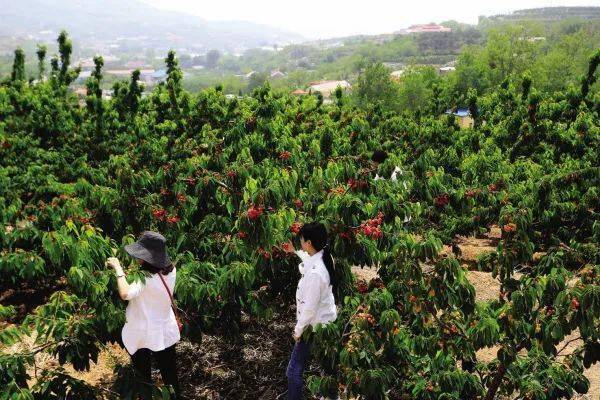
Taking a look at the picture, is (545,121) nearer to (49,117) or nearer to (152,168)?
(152,168)

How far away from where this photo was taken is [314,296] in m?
4.39

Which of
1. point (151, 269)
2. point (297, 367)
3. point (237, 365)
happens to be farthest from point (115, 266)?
point (237, 365)

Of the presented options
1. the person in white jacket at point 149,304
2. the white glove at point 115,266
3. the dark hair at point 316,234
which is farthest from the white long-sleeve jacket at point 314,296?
the white glove at point 115,266

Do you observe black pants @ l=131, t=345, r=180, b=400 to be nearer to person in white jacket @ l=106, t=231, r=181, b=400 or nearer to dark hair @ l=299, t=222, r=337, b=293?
Answer: person in white jacket @ l=106, t=231, r=181, b=400

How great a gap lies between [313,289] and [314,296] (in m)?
0.06

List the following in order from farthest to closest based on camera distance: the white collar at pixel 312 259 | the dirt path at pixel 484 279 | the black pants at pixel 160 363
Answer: the dirt path at pixel 484 279 < the black pants at pixel 160 363 < the white collar at pixel 312 259

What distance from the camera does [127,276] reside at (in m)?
4.23

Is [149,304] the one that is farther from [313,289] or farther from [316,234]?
[316,234]

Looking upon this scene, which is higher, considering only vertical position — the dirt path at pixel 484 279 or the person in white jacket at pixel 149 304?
the person in white jacket at pixel 149 304

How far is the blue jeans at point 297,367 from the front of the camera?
4625mm

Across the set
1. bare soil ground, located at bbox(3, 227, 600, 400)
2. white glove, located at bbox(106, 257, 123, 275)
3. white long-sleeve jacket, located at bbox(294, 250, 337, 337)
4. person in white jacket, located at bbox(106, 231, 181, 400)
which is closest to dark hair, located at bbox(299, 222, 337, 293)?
white long-sleeve jacket, located at bbox(294, 250, 337, 337)

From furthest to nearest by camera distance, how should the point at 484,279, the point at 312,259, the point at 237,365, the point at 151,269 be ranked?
the point at 484,279, the point at 237,365, the point at 312,259, the point at 151,269

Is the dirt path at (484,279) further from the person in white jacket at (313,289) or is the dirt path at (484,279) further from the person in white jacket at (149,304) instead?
the person in white jacket at (149,304)

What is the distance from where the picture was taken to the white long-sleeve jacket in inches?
173
